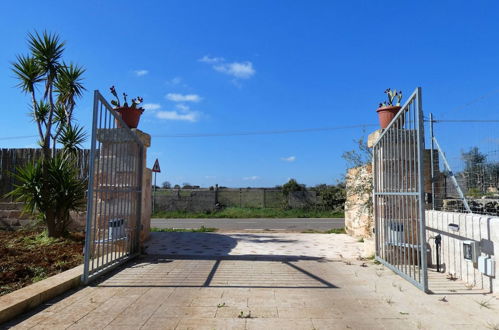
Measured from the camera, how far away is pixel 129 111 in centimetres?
658

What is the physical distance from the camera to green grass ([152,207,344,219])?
59.2 ft

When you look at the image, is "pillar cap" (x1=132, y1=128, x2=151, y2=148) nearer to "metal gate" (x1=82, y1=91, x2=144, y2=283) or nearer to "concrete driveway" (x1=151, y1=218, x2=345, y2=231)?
"metal gate" (x1=82, y1=91, x2=144, y2=283)

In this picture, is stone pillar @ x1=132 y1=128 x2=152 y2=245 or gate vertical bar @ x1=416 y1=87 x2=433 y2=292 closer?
gate vertical bar @ x1=416 y1=87 x2=433 y2=292

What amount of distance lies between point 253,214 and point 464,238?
14611 mm

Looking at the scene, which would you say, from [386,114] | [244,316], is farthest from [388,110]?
[244,316]

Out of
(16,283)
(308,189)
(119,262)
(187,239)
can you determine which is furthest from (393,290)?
(308,189)

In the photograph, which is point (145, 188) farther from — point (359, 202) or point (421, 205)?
point (421, 205)

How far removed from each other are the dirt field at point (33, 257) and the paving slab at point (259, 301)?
2.73ft

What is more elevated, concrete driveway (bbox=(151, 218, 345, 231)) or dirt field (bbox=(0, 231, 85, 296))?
dirt field (bbox=(0, 231, 85, 296))

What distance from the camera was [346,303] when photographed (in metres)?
3.76

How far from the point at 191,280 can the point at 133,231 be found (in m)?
2.10

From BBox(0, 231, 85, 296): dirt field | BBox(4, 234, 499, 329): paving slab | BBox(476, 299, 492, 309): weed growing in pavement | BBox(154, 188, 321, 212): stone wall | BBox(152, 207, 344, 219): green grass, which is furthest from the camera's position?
BBox(154, 188, 321, 212): stone wall

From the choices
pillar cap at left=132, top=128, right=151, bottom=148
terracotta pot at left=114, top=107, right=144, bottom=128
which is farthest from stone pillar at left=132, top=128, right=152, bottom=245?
terracotta pot at left=114, top=107, right=144, bottom=128

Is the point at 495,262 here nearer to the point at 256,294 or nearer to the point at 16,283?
the point at 256,294
